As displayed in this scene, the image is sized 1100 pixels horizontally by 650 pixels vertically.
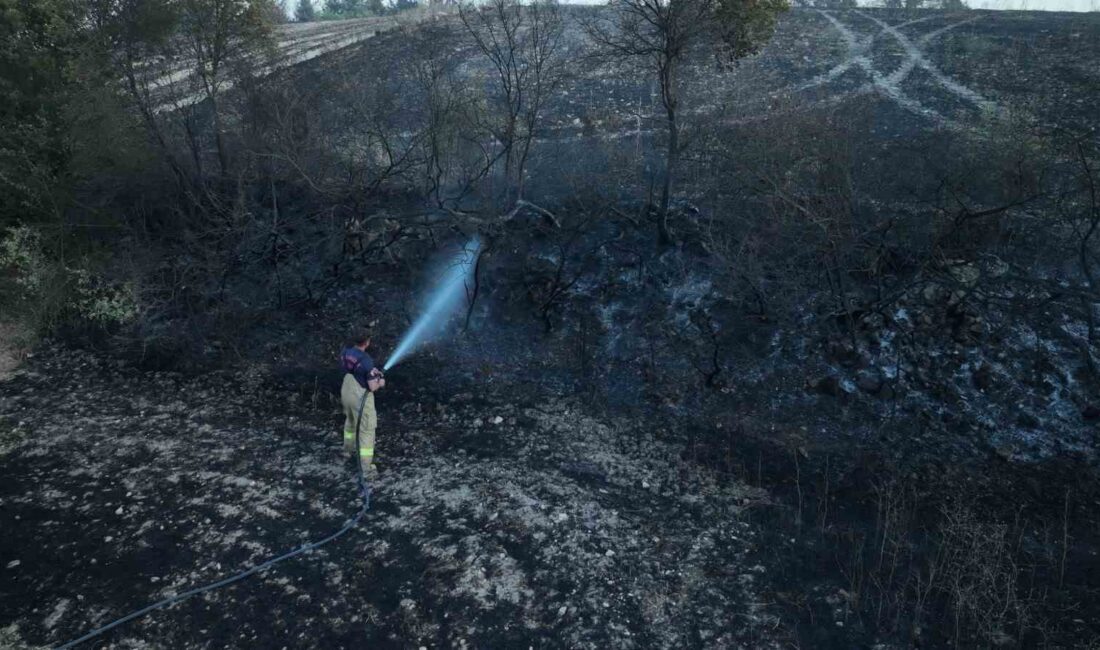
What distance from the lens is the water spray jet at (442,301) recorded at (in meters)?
9.50

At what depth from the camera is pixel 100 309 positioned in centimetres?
1016

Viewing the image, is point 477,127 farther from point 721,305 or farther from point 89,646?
point 89,646

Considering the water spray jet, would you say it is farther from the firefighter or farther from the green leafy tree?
the green leafy tree

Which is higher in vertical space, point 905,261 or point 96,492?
point 905,261

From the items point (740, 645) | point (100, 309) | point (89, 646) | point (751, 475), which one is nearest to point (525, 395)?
point (751, 475)

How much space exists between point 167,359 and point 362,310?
282cm

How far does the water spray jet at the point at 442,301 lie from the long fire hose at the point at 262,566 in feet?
8.42

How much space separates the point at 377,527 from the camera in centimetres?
593

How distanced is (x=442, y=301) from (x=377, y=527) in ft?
16.0

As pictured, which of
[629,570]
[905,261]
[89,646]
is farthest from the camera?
[905,261]

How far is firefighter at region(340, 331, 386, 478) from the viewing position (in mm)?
6488

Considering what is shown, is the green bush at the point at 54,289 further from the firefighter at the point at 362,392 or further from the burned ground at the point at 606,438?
the firefighter at the point at 362,392

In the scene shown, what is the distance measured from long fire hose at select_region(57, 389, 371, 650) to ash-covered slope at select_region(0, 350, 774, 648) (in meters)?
0.08

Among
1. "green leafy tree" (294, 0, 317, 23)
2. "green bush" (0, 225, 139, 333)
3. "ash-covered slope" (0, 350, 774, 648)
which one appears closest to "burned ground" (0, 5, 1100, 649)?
"ash-covered slope" (0, 350, 774, 648)
